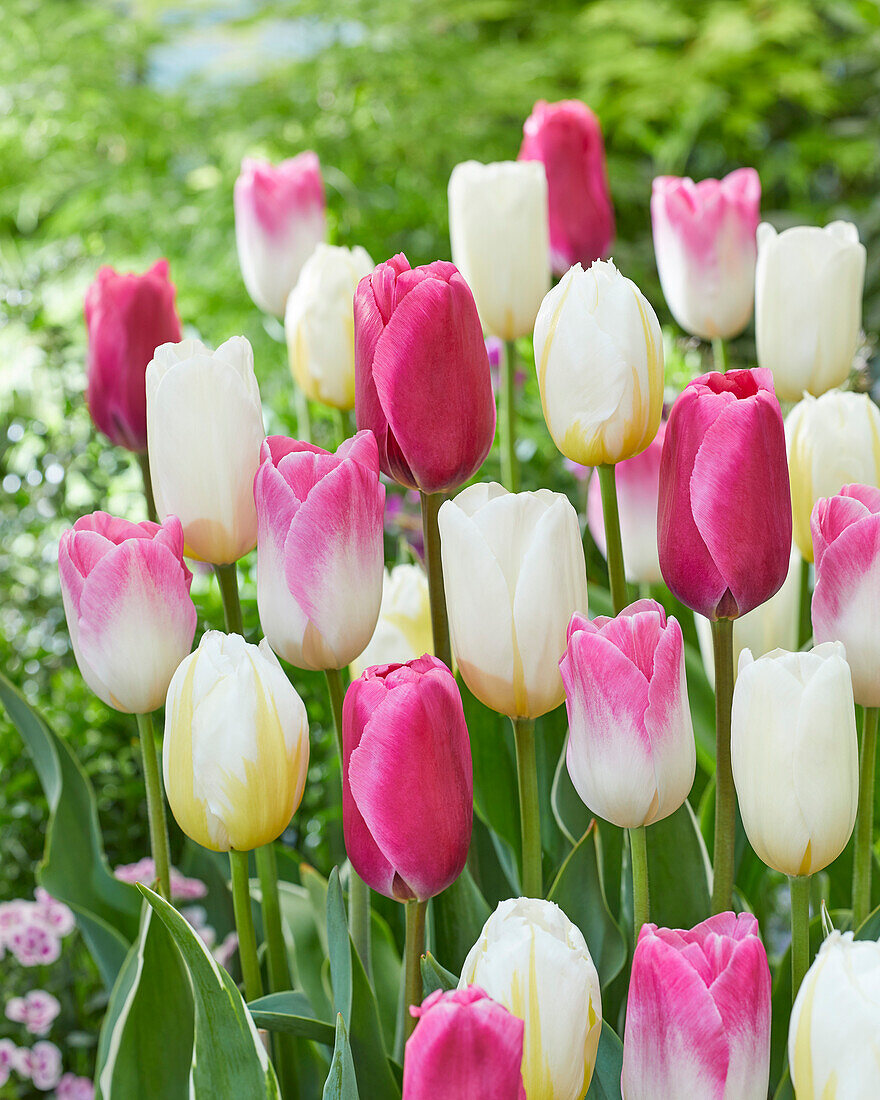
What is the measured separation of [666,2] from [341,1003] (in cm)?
269

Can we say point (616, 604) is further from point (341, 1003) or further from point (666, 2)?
point (666, 2)

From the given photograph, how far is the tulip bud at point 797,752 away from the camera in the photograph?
→ 1.17 feet

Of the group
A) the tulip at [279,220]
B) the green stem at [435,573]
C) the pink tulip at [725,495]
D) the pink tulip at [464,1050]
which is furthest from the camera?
the tulip at [279,220]

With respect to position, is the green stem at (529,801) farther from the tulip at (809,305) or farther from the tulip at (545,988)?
the tulip at (809,305)

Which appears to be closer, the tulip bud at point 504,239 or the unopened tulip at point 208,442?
the unopened tulip at point 208,442

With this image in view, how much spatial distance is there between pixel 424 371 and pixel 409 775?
0.15 m

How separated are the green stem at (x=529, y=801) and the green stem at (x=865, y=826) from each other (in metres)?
0.14

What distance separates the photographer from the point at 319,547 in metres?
0.41

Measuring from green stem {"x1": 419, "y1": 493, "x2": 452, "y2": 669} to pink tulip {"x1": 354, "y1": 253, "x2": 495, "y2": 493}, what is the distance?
0.08ft

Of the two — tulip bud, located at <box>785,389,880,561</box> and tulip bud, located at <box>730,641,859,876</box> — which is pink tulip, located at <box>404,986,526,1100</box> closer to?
tulip bud, located at <box>730,641,859,876</box>

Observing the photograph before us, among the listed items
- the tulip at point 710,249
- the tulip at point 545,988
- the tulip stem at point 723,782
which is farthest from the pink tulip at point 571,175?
the tulip at point 545,988

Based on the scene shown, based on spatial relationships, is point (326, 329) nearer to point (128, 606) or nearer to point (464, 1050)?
point (128, 606)

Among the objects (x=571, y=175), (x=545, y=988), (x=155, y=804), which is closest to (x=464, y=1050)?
(x=545, y=988)

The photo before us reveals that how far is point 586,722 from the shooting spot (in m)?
0.38
